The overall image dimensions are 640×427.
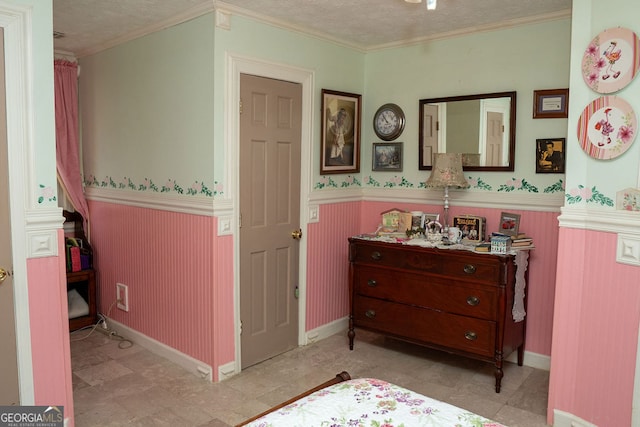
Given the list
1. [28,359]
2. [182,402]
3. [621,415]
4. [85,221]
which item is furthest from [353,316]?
[85,221]

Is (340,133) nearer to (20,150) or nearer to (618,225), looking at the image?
(618,225)

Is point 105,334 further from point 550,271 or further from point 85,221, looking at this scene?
point 550,271

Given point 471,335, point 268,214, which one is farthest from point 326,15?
point 471,335

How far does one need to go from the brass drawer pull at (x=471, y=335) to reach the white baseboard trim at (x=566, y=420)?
671 mm

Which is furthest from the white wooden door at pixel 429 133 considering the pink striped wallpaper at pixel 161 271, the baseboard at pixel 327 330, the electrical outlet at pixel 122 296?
the electrical outlet at pixel 122 296

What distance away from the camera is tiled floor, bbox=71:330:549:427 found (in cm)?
299

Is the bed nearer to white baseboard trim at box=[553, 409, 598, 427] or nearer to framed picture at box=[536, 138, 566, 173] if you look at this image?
white baseboard trim at box=[553, 409, 598, 427]

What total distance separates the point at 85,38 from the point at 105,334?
2.42 m

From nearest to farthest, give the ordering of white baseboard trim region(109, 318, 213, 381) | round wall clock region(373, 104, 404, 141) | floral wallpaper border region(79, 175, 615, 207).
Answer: floral wallpaper border region(79, 175, 615, 207) → white baseboard trim region(109, 318, 213, 381) → round wall clock region(373, 104, 404, 141)

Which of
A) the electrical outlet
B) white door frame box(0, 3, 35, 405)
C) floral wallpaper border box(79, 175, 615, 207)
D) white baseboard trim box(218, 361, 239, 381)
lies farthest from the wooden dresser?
white door frame box(0, 3, 35, 405)

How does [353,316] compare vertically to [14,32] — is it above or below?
below

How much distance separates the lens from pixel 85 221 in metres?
4.57

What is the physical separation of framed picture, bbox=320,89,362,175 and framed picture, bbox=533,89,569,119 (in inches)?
57.0

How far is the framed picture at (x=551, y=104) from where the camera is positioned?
3.36 m
